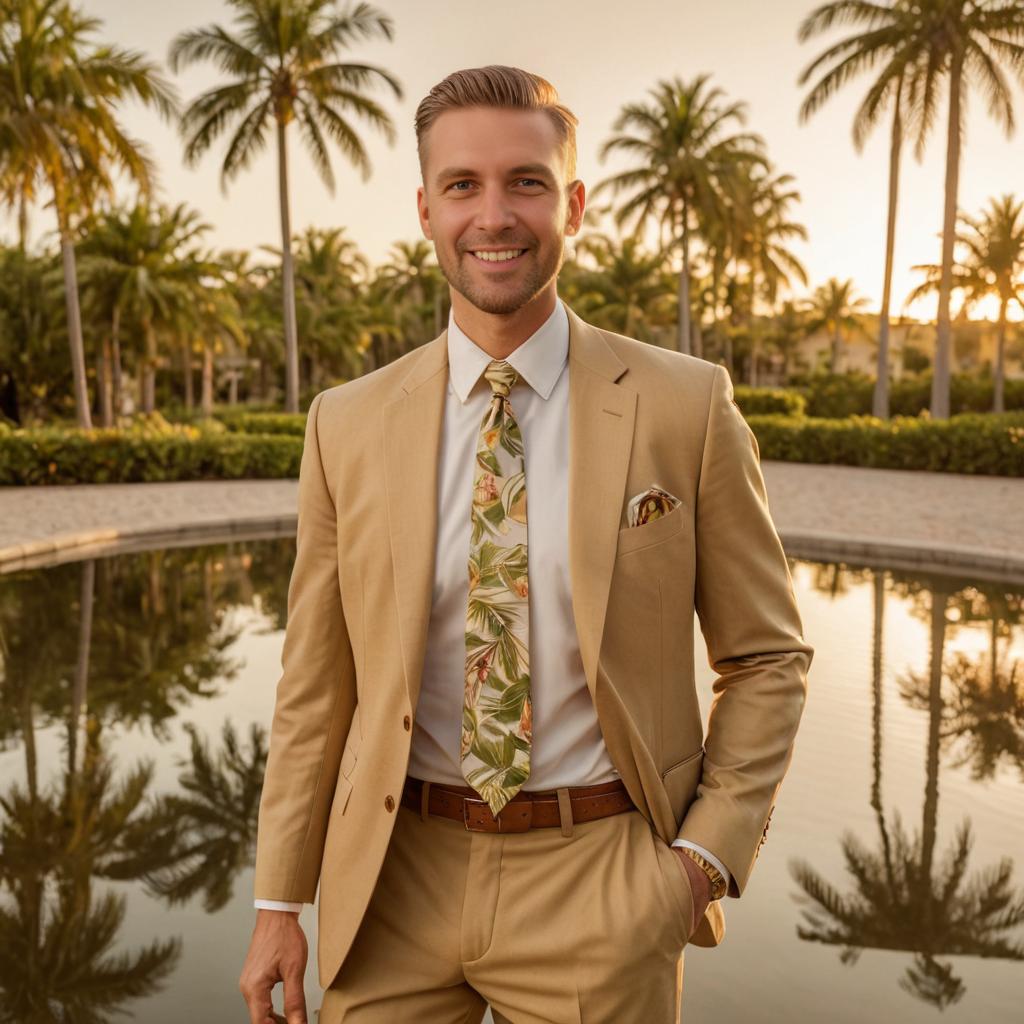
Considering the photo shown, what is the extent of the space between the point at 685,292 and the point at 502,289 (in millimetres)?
36741

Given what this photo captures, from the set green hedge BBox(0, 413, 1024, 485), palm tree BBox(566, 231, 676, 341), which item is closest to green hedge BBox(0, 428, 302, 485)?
green hedge BBox(0, 413, 1024, 485)

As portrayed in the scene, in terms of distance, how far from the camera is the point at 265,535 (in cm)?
1455

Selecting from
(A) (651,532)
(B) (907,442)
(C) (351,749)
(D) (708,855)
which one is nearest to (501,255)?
(A) (651,532)

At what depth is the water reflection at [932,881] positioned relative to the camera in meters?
3.89

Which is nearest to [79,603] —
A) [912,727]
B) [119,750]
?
[119,750]

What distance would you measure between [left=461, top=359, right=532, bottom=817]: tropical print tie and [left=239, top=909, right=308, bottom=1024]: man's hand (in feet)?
1.43

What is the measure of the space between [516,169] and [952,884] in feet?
12.6

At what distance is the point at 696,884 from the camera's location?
1698mm

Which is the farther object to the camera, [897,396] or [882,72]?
[897,396]

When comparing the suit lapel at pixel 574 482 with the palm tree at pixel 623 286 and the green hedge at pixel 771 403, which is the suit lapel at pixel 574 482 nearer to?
the green hedge at pixel 771 403

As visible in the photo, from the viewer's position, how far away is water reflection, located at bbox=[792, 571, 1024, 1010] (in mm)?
3893

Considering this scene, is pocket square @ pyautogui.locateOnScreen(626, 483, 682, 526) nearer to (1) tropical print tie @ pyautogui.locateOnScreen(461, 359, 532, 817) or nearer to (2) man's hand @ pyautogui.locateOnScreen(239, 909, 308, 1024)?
(1) tropical print tie @ pyautogui.locateOnScreen(461, 359, 532, 817)

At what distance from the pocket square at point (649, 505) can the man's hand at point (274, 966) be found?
906 millimetres

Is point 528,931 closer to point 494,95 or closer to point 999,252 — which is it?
point 494,95
